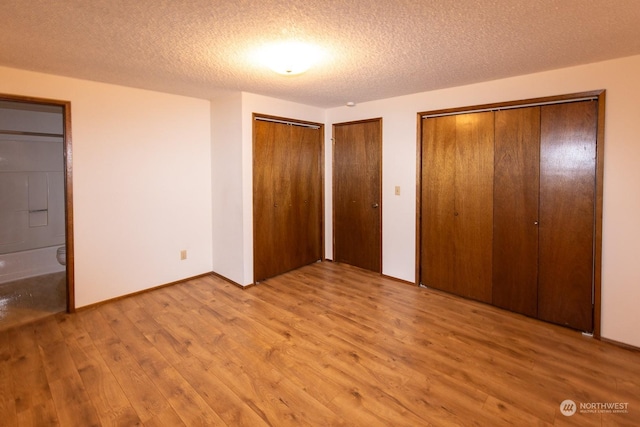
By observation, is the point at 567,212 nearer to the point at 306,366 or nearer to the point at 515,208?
the point at 515,208

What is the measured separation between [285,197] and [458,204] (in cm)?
212

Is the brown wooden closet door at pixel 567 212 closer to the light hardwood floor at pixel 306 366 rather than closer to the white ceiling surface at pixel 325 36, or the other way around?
the light hardwood floor at pixel 306 366

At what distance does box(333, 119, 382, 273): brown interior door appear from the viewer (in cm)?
420

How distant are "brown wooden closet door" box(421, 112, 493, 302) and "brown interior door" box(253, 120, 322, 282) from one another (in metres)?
1.60

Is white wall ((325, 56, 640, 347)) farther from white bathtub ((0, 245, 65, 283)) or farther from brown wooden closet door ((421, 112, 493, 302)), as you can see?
white bathtub ((0, 245, 65, 283))

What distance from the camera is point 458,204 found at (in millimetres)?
3479

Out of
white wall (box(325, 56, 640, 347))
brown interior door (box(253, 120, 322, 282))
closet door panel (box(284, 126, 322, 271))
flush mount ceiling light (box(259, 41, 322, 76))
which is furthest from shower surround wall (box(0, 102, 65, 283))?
white wall (box(325, 56, 640, 347))

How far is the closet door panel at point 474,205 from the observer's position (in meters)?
3.24

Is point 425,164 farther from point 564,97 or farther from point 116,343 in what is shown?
point 116,343

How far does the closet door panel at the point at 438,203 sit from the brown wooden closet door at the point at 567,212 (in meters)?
0.84

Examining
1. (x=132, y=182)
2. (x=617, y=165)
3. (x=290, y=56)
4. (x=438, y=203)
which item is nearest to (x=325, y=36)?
(x=290, y=56)

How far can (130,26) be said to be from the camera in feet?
6.48

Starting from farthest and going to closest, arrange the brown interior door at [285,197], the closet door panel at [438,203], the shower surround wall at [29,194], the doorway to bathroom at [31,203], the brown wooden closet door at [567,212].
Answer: the shower surround wall at [29,194] < the doorway to bathroom at [31,203] < the brown interior door at [285,197] < the closet door panel at [438,203] < the brown wooden closet door at [567,212]

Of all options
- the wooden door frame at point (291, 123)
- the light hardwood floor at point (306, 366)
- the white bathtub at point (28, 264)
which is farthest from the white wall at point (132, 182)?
the white bathtub at point (28, 264)
